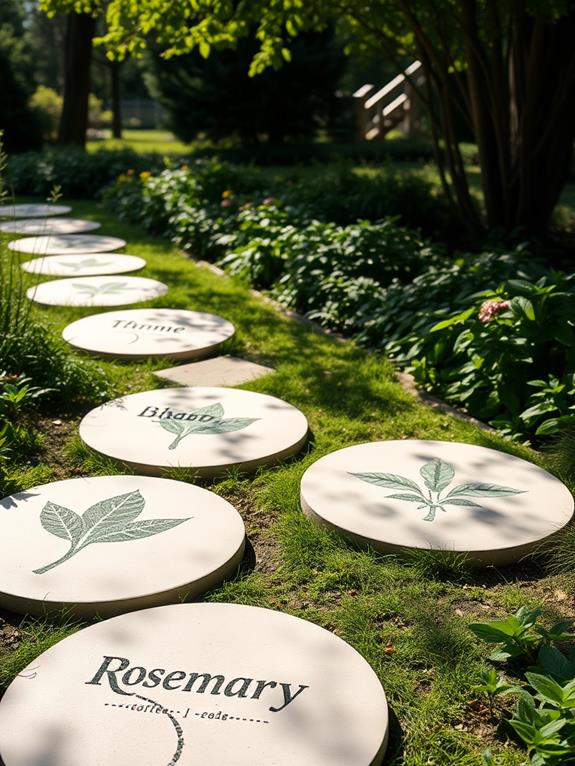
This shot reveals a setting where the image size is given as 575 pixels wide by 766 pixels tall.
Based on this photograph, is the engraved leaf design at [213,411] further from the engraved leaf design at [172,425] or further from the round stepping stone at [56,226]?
the round stepping stone at [56,226]

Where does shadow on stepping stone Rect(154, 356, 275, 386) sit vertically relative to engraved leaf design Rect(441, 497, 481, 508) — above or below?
above

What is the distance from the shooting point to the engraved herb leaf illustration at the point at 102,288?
19.6 feet

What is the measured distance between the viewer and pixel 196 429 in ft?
11.9

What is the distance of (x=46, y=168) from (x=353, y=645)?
1066 cm

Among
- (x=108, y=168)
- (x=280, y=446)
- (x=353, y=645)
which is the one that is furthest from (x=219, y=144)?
(x=353, y=645)

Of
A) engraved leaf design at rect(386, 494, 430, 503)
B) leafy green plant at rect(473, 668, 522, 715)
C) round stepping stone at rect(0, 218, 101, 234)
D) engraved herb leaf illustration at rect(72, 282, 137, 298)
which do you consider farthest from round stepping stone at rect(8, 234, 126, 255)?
leafy green plant at rect(473, 668, 522, 715)

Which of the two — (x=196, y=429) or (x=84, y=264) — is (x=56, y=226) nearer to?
(x=84, y=264)

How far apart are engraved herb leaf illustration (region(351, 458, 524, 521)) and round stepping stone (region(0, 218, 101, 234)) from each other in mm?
5948

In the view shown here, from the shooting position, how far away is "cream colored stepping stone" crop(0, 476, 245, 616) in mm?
2414

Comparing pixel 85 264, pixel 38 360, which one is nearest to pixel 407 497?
pixel 38 360

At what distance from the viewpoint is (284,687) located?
6.73 feet

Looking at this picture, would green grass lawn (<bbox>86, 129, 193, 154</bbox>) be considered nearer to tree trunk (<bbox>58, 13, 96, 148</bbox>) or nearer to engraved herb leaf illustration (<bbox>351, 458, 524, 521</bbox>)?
tree trunk (<bbox>58, 13, 96, 148</bbox>)

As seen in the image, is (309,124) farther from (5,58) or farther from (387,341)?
(387,341)

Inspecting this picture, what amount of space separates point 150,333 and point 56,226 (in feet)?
13.2
